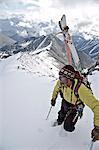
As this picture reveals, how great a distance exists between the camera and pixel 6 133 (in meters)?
6.07

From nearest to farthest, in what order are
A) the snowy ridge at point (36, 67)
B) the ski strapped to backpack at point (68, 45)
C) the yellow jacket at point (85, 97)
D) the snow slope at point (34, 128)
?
the yellow jacket at point (85, 97) < the snow slope at point (34, 128) < the ski strapped to backpack at point (68, 45) < the snowy ridge at point (36, 67)

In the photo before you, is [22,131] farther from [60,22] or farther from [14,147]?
[60,22]

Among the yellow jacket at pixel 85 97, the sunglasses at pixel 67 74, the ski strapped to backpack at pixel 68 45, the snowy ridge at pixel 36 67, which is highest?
the sunglasses at pixel 67 74

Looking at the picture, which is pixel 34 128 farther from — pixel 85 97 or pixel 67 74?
pixel 85 97

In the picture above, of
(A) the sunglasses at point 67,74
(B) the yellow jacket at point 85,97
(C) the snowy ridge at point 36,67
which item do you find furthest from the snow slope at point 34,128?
(C) the snowy ridge at point 36,67

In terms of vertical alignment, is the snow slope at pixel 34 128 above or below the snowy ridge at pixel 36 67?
above

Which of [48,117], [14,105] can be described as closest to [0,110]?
[14,105]

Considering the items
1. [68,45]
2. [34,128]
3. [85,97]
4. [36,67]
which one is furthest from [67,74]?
[36,67]

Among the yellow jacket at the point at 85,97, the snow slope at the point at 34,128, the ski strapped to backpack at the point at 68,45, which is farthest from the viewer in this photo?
the ski strapped to backpack at the point at 68,45

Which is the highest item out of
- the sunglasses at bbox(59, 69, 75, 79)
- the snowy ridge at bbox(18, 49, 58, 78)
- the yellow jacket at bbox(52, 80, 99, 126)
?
the sunglasses at bbox(59, 69, 75, 79)

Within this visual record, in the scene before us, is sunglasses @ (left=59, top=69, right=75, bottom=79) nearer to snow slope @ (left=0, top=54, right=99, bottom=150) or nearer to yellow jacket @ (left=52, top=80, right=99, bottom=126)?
yellow jacket @ (left=52, top=80, right=99, bottom=126)

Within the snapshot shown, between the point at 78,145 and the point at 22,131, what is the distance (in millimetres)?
1116

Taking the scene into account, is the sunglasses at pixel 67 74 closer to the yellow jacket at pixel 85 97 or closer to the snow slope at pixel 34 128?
the yellow jacket at pixel 85 97

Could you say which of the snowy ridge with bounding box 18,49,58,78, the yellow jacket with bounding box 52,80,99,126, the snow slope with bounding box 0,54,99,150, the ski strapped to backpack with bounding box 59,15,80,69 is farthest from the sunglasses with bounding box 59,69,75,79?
the snowy ridge with bounding box 18,49,58,78
